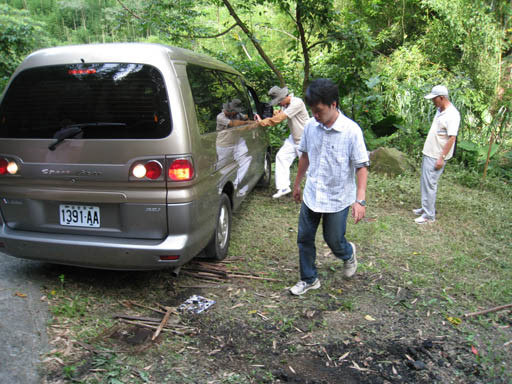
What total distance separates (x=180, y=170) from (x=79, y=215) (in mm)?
872

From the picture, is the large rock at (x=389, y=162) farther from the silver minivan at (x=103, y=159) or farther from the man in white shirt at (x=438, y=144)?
the silver minivan at (x=103, y=159)

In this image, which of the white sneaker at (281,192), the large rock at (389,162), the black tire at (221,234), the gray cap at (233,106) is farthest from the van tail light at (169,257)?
the large rock at (389,162)

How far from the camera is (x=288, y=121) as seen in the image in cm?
607

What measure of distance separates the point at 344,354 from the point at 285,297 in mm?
851

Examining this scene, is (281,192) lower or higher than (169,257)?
lower

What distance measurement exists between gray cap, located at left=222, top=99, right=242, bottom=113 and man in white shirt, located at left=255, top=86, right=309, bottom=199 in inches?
37.6

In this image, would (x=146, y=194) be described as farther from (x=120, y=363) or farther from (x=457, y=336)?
(x=457, y=336)

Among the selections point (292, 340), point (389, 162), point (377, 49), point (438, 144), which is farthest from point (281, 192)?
point (377, 49)

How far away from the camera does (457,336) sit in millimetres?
2963

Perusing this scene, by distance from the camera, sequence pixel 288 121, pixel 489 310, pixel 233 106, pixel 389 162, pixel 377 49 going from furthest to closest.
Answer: pixel 377 49, pixel 389 162, pixel 288 121, pixel 233 106, pixel 489 310

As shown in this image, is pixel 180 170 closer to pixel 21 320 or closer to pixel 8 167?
pixel 8 167

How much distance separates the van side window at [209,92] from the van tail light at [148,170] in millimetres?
520

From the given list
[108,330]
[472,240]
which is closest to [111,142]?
A: [108,330]

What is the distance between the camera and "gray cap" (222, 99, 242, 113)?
4.27 m
